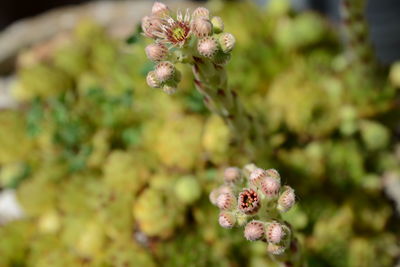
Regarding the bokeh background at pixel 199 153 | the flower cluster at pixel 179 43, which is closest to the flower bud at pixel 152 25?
the flower cluster at pixel 179 43

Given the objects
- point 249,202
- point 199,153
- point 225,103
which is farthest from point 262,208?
point 199,153

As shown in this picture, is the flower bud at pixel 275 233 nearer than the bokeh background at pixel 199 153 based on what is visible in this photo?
Yes

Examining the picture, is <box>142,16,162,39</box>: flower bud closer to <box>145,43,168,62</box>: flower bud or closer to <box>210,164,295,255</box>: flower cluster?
<box>145,43,168,62</box>: flower bud

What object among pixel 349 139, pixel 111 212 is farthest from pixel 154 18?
pixel 349 139

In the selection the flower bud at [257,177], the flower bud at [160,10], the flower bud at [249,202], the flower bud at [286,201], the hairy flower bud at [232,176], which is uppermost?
the flower bud at [160,10]

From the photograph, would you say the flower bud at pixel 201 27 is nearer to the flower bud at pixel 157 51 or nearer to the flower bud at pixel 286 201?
the flower bud at pixel 157 51

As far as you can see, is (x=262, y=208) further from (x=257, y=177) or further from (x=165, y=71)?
(x=165, y=71)

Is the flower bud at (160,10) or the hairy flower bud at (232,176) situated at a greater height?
the flower bud at (160,10)
